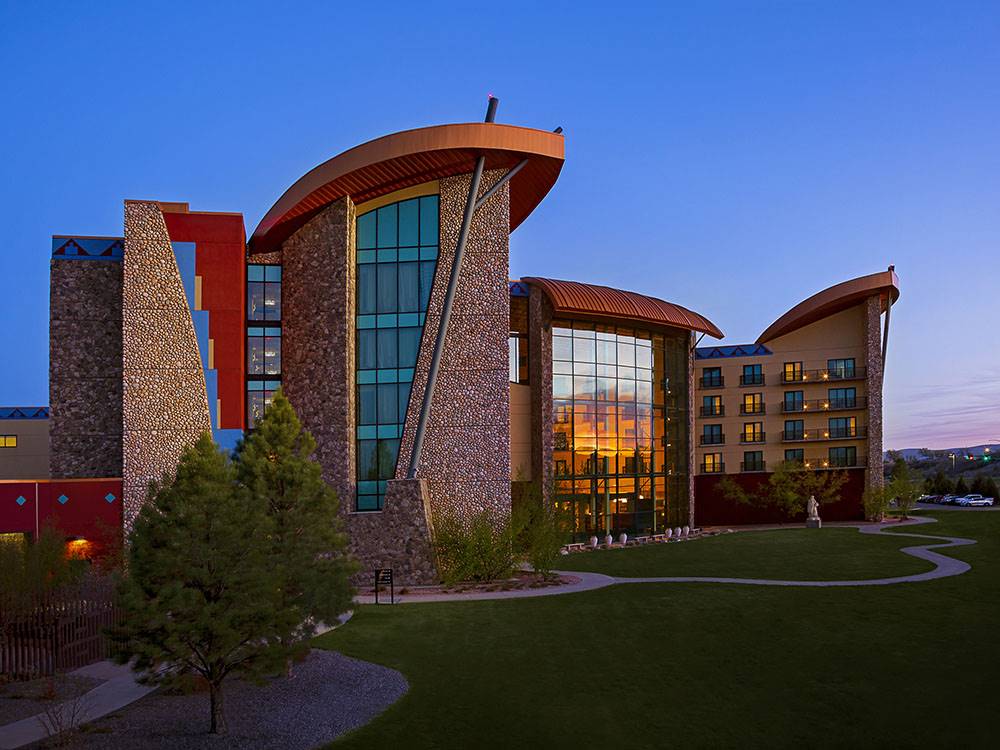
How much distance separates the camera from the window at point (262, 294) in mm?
33250

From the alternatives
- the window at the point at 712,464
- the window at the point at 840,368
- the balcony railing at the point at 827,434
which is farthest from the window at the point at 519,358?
the window at the point at 840,368

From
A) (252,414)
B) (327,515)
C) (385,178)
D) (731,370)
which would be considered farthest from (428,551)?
(731,370)

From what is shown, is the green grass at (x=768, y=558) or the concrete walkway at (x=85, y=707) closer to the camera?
the concrete walkway at (x=85, y=707)

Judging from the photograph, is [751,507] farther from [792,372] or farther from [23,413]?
[23,413]

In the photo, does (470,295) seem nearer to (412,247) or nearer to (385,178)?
(412,247)

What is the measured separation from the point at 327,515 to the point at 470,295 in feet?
56.2

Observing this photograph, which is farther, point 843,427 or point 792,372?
point 792,372

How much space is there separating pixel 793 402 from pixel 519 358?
28566mm

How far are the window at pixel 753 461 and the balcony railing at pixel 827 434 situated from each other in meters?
2.21

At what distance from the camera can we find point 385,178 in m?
32.7

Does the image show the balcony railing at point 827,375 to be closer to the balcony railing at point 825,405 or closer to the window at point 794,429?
the balcony railing at point 825,405

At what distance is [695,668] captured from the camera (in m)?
15.8

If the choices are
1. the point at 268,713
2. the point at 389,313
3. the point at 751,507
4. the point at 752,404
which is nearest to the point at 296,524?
A: the point at 268,713

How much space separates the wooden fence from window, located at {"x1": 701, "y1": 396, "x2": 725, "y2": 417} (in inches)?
1980
